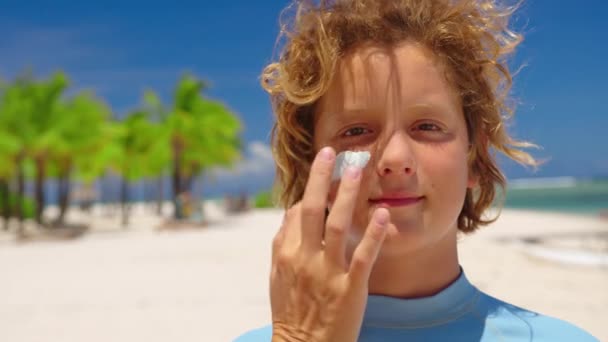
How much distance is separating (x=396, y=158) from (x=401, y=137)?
0.07 metres

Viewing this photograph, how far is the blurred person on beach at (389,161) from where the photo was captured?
1.14 metres

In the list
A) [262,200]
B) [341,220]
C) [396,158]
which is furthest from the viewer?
[262,200]

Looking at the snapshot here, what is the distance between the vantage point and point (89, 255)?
43.4ft

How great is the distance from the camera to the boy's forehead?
138 cm

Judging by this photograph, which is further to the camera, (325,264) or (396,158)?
(396,158)

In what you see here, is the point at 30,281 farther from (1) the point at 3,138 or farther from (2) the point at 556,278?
(1) the point at 3,138

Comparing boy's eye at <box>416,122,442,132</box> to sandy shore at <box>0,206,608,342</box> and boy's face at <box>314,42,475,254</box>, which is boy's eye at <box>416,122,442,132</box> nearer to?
boy's face at <box>314,42,475,254</box>

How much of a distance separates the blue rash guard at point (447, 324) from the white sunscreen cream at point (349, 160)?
1.47ft

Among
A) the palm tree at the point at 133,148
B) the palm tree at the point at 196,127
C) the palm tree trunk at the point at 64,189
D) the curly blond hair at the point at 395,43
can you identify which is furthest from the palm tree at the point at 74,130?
the curly blond hair at the point at 395,43

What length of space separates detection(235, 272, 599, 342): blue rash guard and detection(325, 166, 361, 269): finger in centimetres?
45

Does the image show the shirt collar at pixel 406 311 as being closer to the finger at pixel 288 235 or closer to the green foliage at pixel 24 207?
the finger at pixel 288 235

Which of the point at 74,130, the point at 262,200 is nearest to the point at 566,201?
the point at 262,200

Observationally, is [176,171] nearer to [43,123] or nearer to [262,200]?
[43,123]

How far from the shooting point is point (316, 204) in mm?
1119
